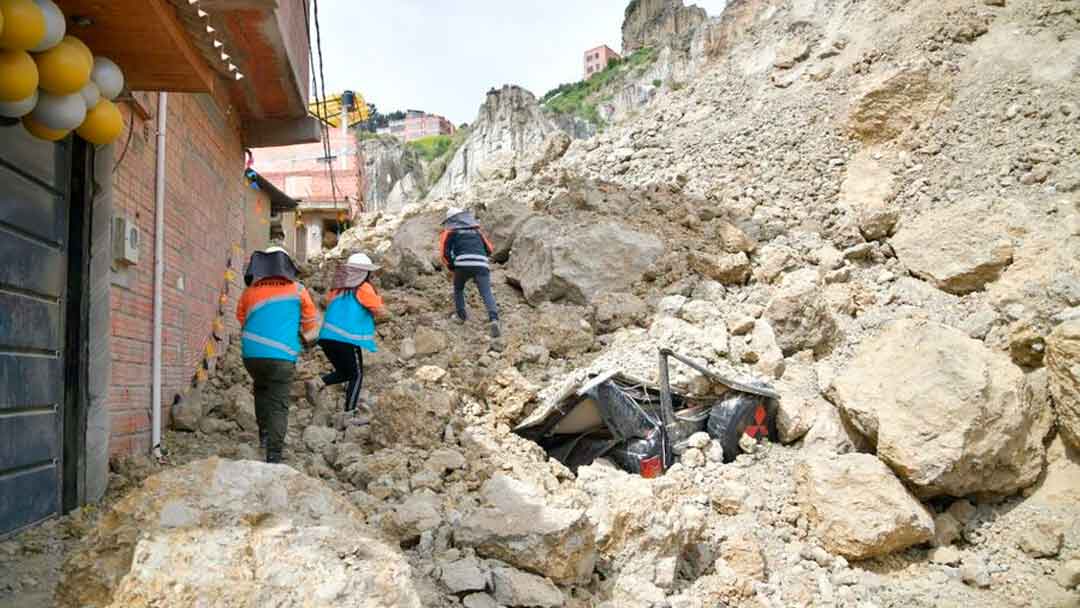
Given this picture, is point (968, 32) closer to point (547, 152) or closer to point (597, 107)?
point (547, 152)

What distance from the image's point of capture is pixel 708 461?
5336 mm

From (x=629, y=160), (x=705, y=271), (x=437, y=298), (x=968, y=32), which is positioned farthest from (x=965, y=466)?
(x=968, y=32)

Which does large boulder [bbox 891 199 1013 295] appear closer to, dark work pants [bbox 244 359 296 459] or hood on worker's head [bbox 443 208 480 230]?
hood on worker's head [bbox 443 208 480 230]

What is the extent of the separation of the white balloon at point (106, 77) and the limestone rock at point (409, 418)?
271cm

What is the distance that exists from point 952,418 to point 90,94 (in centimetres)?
584

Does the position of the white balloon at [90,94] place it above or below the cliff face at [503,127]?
below

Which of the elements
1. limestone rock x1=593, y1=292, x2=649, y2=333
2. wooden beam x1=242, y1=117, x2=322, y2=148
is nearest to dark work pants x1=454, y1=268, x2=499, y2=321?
limestone rock x1=593, y1=292, x2=649, y2=333

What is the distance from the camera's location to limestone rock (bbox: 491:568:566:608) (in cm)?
323

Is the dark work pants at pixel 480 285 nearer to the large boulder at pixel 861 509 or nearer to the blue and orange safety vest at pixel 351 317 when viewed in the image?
the blue and orange safety vest at pixel 351 317

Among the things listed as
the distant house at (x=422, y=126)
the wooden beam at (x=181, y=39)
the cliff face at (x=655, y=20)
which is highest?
the distant house at (x=422, y=126)

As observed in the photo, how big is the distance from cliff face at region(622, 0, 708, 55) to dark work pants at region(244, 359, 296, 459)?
184 ft

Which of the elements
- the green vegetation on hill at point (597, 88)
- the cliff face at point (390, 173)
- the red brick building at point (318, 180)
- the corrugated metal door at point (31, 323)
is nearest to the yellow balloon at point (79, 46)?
the corrugated metal door at point (31, 323)

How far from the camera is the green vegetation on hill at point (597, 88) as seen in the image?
176 ft

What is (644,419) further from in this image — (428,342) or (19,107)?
(19,107)
